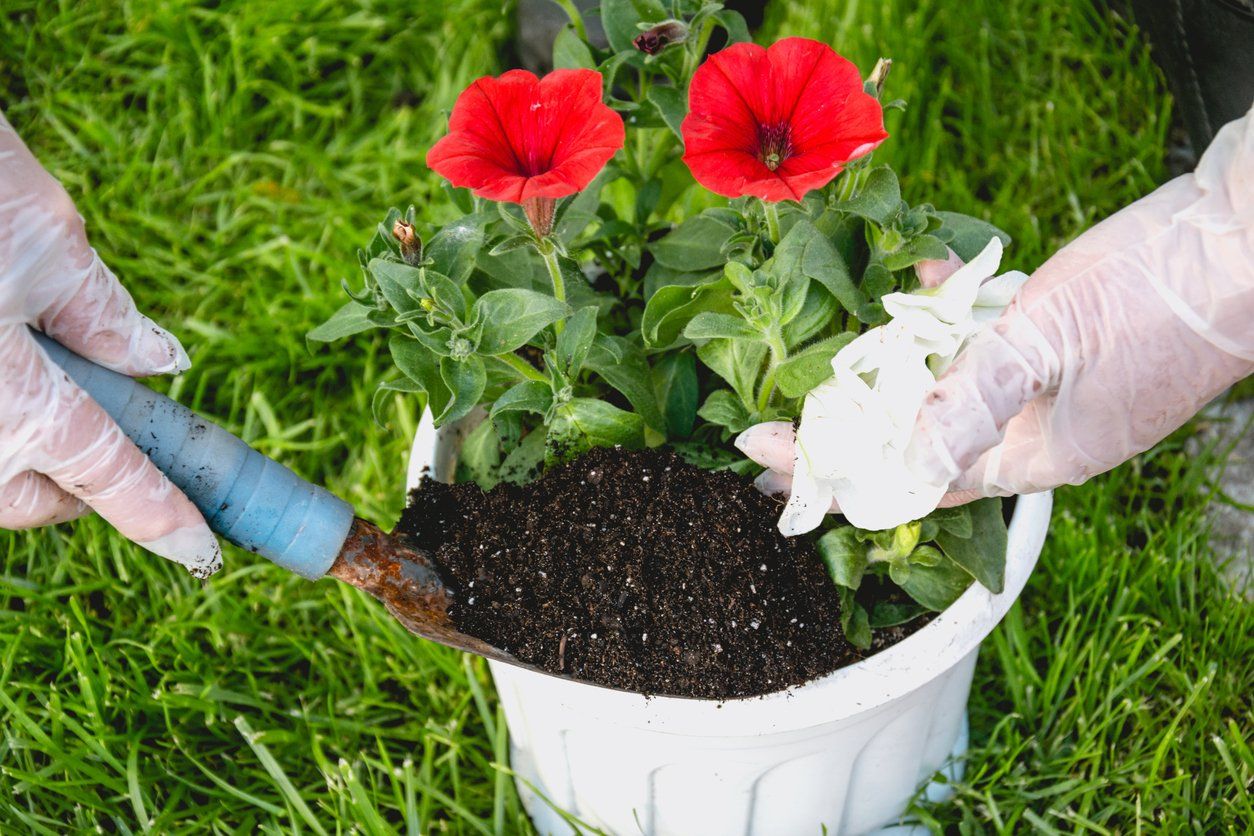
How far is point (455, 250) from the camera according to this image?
1381mm

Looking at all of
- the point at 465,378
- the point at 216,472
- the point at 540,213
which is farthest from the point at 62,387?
the point at 540,213

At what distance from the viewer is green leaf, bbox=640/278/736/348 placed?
1384 millimetres

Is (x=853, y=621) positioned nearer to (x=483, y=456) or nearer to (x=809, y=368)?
(x=809, y=368)

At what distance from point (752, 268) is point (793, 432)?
20cm

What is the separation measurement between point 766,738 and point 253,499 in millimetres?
625

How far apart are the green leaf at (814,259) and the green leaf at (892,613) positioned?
0.38 meters

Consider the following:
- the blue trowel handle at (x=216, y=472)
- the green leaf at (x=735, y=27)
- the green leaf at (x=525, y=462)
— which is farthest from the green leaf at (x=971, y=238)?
the blue trowel handle at (x=216, y=472)

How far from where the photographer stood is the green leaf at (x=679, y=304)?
1.38 metres

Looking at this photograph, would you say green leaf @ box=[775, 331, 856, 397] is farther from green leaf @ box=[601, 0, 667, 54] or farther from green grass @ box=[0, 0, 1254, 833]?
green grass @ box=[0, 0, 1254, 833]

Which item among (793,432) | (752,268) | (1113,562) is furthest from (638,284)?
(1113,562)

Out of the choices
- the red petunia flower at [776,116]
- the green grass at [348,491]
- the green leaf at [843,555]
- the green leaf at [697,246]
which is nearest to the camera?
the red petunia flower at [776,116]

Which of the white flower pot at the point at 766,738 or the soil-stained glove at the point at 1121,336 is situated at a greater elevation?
the soil-stained glove at the point at 1121,336

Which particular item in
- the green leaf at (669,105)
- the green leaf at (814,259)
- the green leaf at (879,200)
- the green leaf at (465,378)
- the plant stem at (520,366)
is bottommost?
the plant stem at (520,366)

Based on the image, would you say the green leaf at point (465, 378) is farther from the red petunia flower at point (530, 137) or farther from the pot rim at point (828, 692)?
the pot rim at point (828, 692)
